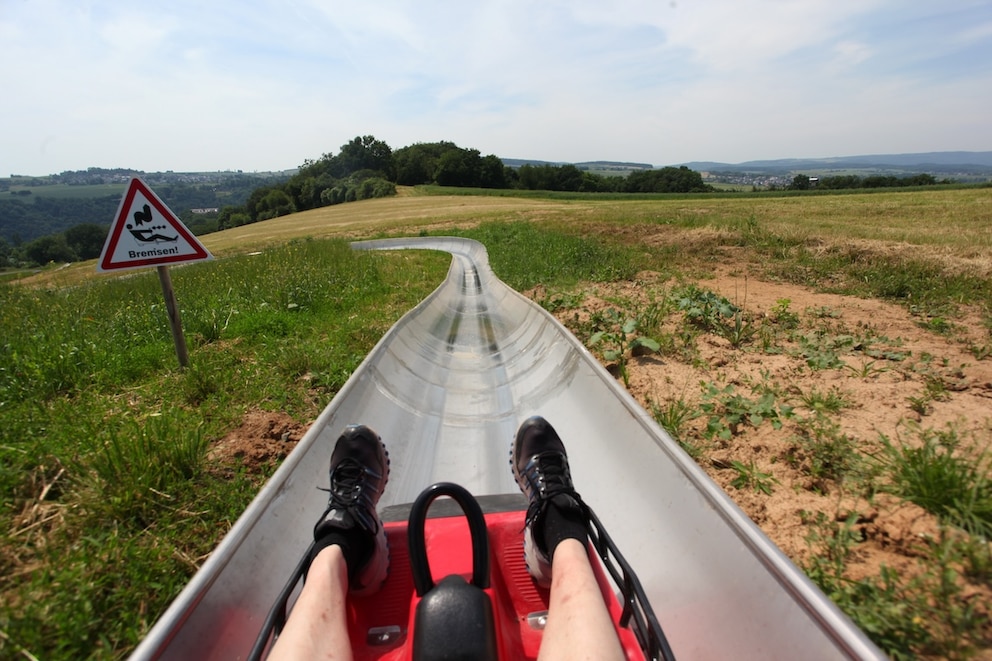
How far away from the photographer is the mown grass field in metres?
1.85

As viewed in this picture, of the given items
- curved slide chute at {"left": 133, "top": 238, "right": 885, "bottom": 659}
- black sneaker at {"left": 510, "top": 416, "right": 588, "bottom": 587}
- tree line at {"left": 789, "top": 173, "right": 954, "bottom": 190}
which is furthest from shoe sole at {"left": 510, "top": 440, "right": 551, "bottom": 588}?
tree line at {"left": 789, "top": 173, "right": 954, "bottom": 190}

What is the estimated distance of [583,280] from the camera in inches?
272

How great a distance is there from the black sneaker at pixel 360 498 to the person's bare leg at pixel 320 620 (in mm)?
129

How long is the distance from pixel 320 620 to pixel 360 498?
0.58 m

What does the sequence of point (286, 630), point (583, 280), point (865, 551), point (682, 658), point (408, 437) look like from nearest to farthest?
1. point (286, 630)
2. point (682, 658)
3. point (865, 551)
4. point (408, 437)
5. point (583, 280)

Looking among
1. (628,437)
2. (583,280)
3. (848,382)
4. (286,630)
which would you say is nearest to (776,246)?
(583,280)

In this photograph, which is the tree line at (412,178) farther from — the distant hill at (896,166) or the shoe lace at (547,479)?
the shoe lace at (547,479)

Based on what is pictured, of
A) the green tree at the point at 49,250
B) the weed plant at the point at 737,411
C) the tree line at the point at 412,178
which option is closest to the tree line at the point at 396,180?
the tree line at the point at 412,178

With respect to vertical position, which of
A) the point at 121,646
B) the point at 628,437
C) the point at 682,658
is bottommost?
the point at 682,658

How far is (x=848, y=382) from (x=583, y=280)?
414 cm

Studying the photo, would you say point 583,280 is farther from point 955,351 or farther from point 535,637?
point 535,637

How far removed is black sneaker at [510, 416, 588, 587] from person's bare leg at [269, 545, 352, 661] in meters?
0.71

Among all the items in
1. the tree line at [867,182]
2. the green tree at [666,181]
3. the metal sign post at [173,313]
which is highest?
the green tree at [666,181]

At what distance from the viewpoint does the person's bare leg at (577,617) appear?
1.37 m
